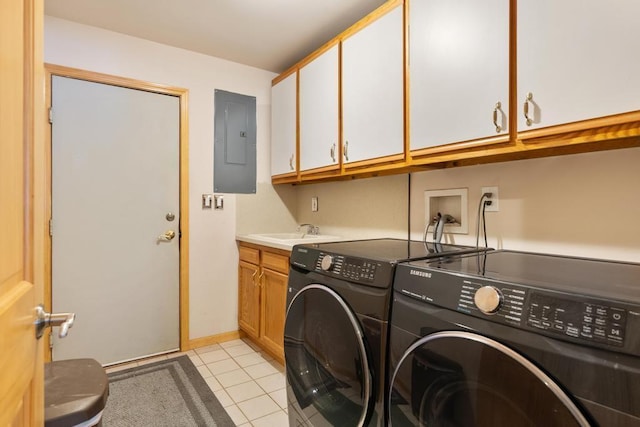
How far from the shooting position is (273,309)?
7.57 feet

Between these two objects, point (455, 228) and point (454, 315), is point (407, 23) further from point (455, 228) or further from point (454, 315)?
point (454, 315)

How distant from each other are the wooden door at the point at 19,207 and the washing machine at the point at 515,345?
A: 898 mm

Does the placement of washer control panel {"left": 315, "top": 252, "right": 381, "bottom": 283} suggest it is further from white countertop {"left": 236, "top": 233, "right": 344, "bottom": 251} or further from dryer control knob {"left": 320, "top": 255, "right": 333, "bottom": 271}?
white countertop {"left": 236, "top": 233, "right": 344, "bottom": 251}

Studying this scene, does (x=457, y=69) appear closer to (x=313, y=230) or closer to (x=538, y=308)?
(x=538, y=308)

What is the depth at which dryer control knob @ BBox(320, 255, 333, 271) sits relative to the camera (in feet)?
4.57

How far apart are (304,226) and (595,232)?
2050mm

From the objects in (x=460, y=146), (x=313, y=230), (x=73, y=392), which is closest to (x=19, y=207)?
(x=73, y=392)

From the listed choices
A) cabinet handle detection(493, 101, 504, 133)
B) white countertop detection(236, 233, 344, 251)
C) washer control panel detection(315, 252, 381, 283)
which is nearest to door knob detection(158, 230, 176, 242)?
white countertop detection(236, 233, 344, 251)

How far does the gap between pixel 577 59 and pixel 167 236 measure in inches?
98.5

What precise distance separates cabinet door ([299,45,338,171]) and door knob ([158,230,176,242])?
1.07 m

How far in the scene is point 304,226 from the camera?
2.98 meters

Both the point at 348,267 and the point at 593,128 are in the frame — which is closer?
the point at 593,128

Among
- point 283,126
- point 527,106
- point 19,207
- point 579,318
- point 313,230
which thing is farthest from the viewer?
point 313,230

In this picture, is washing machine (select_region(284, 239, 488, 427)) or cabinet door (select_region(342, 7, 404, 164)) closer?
washing machine (select_region(284, 239, 488, 427))
